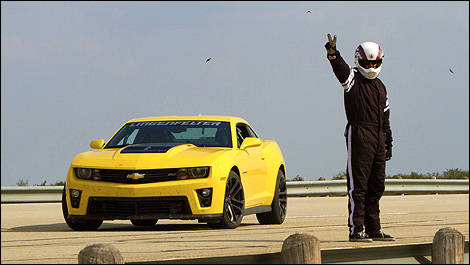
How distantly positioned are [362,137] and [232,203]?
2.84 metres

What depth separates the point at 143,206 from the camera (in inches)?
459

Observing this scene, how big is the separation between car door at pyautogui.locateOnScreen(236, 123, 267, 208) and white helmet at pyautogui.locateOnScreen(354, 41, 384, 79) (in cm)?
301

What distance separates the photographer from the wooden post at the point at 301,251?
672 centimetres

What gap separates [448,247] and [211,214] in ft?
15.1

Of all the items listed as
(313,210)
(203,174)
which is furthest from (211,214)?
(313,210)

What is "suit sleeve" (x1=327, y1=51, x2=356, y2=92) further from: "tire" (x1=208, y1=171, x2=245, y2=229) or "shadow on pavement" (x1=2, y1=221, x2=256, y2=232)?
"shadow on pavement" (x1=2, y1=221, x2=256, y2=232)

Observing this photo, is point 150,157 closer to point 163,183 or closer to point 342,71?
point 163,183

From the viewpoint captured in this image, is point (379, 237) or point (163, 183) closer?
point (379, 237)

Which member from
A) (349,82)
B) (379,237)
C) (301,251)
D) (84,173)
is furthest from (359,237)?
(84,173)

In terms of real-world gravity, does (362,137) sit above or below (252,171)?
above

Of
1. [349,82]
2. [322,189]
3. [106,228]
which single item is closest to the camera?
[349,82]

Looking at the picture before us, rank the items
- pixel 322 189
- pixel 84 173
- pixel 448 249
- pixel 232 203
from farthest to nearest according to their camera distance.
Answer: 1. pixel 322 189
2. pixel 232 203
3. pixel 84 173
4. pixel 448 249

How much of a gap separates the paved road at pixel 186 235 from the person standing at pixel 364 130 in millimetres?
395

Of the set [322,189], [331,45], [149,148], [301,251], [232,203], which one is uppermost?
[331,45]
